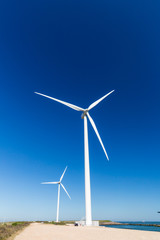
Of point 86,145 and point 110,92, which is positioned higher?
point 110,92

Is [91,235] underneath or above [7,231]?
above

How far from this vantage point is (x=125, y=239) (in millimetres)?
19250

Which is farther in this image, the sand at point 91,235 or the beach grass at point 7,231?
the beach grass at point 7,231

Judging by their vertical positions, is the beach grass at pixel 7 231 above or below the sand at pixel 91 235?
below

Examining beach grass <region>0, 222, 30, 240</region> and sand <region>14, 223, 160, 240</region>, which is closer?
sand <region>14, 223, 160, 240</region>

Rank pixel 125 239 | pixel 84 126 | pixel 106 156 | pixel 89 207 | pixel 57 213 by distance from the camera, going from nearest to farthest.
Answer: pixel 125 239 → pixel 89 207 → pixel 106 156 → pixel 84 126 → pixel 57 213

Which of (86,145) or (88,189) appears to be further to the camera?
(86,145)

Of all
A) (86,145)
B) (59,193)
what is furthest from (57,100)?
(59,193)

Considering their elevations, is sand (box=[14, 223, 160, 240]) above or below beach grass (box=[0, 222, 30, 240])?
above

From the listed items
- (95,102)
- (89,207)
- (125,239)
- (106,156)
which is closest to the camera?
(125,239)

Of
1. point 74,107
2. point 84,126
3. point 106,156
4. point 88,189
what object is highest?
point 74,107

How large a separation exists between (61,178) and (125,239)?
7684 centimetres

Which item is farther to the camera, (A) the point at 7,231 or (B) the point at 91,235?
(A) the point at 7,231

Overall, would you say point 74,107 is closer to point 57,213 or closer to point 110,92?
point 110,92
